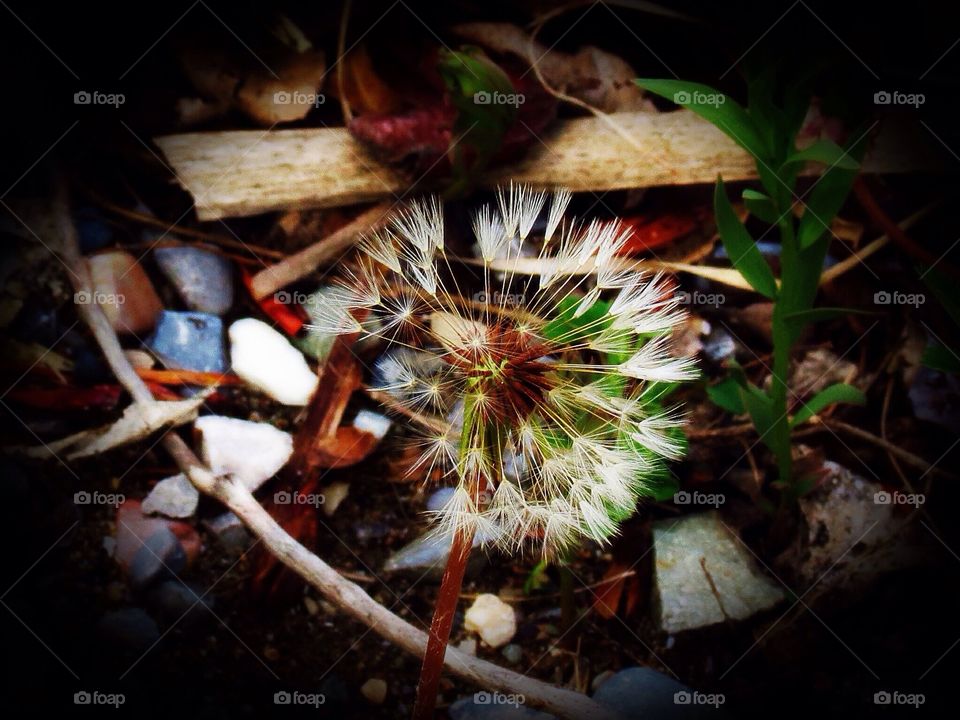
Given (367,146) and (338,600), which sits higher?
(367,146)

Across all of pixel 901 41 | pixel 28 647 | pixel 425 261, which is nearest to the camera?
pixel 425 261

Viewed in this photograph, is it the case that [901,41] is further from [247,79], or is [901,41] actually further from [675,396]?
[247,79]

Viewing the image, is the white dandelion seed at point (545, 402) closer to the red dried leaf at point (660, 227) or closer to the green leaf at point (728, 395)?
the green leaf at point (728, 395)

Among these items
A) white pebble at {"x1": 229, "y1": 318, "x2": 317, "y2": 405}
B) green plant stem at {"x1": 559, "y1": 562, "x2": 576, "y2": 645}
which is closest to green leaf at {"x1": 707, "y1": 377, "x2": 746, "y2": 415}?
green plant stem at {"x1": 559, "y1": 562, "x2": 576, "y2": 645}

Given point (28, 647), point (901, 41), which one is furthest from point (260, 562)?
point (901, 41)

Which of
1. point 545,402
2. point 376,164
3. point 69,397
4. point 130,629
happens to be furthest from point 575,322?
point 69,397

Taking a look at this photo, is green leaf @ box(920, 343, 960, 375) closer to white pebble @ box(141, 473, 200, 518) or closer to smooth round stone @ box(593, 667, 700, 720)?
smooth round stone @ box(593, 667, 700, 720)
